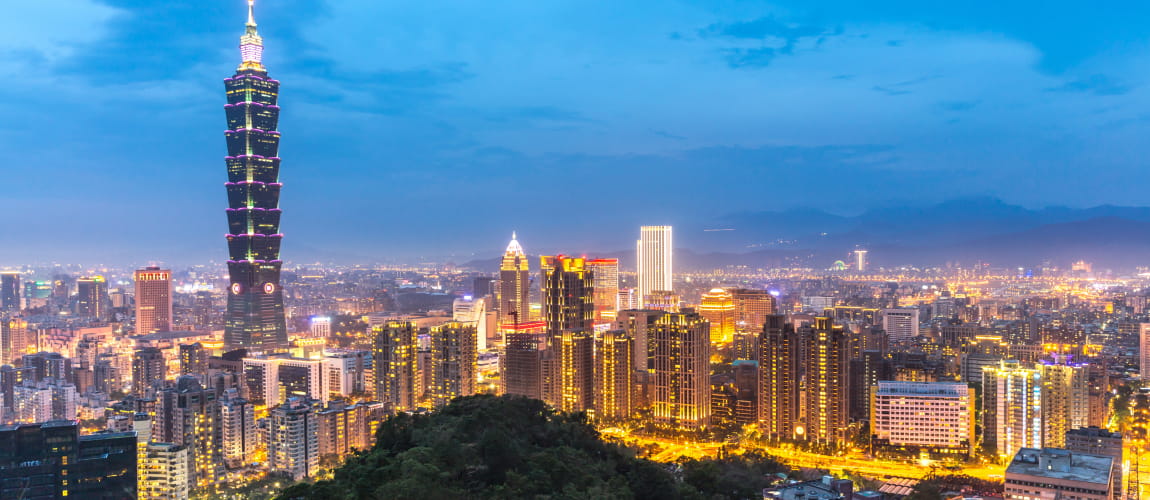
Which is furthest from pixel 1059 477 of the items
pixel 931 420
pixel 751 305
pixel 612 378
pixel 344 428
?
pixel 751 305

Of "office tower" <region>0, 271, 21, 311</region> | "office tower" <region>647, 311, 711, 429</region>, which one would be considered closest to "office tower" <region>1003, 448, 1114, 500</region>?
"office tower" <region>647, 311, 711, 429</region>

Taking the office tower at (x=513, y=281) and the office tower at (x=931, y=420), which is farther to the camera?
the office tower at (x=513, y=281)

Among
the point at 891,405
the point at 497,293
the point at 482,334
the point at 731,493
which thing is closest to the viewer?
the point at 731,493

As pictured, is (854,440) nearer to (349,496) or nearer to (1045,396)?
(1045,396)

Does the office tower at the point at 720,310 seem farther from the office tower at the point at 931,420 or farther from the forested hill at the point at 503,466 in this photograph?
the forested hill at the point at 503,466

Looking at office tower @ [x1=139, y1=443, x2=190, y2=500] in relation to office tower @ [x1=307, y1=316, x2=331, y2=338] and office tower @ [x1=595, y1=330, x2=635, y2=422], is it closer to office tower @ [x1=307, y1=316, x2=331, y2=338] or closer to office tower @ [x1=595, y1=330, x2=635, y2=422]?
office tower @ [x1=595, y1=330, x2=635, y2=422]

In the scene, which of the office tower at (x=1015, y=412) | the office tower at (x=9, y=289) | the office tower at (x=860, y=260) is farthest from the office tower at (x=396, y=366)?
the office tower at (x=860, y=260)

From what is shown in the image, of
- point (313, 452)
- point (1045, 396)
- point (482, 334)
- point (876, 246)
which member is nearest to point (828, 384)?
point (1045, 396)
